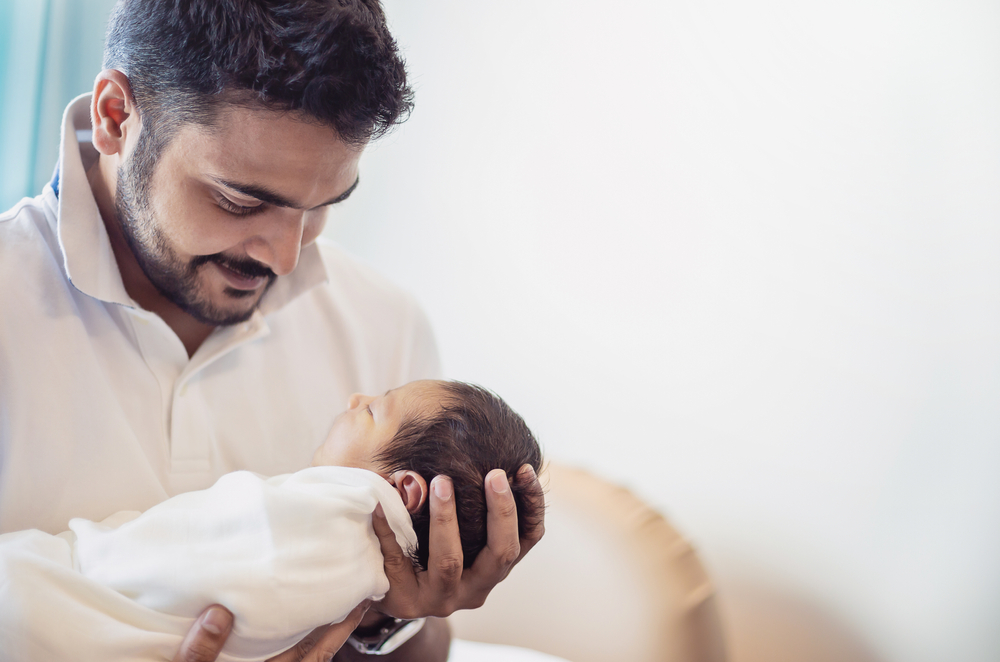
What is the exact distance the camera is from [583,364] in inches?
86.3

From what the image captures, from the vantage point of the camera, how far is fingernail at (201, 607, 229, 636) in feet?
2.99

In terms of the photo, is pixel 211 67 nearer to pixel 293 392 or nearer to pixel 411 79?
pixel 293 392

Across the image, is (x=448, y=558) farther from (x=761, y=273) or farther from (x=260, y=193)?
(x=761, y=273)

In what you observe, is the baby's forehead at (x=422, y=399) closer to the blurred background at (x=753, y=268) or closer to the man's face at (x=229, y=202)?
the man's face at (x=229, y=202)

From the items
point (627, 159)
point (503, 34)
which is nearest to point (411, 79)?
point (503, 34)

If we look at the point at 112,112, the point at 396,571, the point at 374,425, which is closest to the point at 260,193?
the point at 112,112

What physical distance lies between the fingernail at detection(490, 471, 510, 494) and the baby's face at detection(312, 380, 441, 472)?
172mm

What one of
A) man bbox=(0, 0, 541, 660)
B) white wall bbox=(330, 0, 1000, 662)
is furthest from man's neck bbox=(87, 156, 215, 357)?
white wall bbox=(330, 0, 1000, 662)

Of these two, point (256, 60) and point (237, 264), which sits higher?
point (256, 60)

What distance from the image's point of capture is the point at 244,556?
37.3 inches

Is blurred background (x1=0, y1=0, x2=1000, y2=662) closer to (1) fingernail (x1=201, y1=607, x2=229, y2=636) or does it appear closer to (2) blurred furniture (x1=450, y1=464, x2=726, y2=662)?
(2) blurred furniture (x1=450, y1=464, x2=726, y2=662)

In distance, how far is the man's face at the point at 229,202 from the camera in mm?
1074

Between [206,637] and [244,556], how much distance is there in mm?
112

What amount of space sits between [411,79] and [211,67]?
1717 mm
